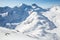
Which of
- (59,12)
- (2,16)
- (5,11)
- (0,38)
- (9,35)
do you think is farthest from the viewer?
(5,11)

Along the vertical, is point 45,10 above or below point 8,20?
above

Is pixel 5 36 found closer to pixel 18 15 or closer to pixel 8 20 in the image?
pixel 8 20

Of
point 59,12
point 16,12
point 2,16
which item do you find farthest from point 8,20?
point 59,12

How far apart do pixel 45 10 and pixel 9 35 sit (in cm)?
14217

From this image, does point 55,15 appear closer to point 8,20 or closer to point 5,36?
point 8,20

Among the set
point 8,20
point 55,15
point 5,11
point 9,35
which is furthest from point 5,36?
point 5,11

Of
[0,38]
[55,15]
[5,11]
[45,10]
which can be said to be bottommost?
[0,38]

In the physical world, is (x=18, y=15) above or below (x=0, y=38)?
above

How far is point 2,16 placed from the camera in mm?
141875

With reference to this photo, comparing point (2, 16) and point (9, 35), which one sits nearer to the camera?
point (9, 35)

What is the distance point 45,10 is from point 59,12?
114 ft

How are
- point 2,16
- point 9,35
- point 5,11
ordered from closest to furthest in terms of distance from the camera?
1. point 9,35
2. point 2,16
3. point 5,11

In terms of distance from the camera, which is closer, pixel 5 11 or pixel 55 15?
pixel 55 15

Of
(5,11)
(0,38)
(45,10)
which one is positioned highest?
(45,10)
